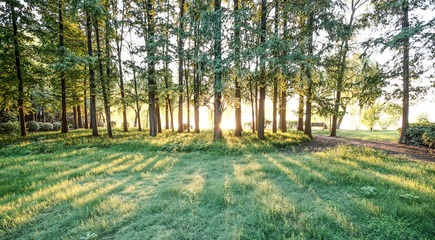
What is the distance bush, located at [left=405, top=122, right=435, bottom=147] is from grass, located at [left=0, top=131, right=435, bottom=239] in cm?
713

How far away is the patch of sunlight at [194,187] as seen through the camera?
4586 millimetres

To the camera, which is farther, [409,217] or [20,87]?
[20,87]

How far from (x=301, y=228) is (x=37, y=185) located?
6990 mm

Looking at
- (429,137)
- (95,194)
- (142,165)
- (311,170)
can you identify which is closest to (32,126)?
(142,165)

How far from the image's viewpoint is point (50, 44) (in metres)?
14.4

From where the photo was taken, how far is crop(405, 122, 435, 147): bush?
11.0 meters

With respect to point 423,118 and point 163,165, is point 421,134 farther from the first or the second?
point 163,165

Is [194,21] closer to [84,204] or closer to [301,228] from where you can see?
[84,204]

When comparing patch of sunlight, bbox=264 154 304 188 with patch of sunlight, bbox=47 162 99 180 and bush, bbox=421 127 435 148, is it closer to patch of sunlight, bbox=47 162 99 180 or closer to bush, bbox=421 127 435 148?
patch of sunlight, bbox=47 162 99 180

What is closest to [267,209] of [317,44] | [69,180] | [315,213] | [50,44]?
[315,213]

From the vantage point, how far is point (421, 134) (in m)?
12.1

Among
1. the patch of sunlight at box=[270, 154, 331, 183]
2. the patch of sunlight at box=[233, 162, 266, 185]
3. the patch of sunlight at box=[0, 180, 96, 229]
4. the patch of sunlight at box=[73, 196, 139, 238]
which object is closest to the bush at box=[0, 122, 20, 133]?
the patch of sunlight at box=[0, 180, 96, 229]

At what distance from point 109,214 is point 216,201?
2130 mm

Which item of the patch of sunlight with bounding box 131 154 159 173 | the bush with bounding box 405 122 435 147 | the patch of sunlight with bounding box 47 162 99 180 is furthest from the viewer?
the bush with bounding box 405 122 435 147
